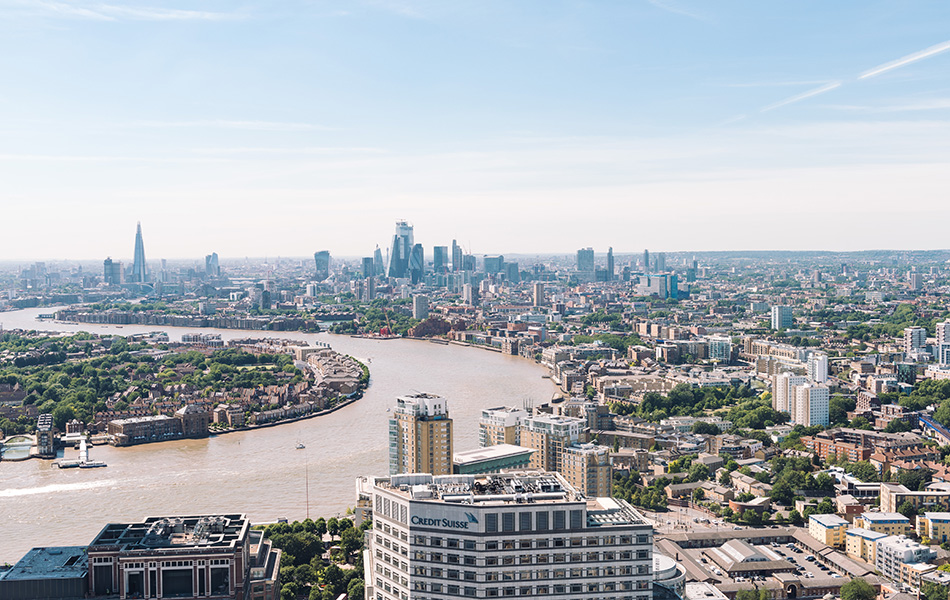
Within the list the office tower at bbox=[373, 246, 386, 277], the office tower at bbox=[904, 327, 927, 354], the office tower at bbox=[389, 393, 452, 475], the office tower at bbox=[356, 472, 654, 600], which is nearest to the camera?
the office tower at bbox=[356, 472, 654, 600]

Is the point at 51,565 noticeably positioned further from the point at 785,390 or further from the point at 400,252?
the point at 400,252

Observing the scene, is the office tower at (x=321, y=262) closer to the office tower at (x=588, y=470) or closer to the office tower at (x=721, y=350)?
the office tower at (x=721, y=350)

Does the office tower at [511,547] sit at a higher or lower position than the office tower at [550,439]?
higher

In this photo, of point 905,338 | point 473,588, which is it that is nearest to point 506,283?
point 905,338

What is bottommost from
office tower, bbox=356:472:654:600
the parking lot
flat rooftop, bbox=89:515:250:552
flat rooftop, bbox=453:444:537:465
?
the parking lot

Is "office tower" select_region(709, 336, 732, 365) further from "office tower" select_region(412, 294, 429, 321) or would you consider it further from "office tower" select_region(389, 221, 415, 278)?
"office tower" select_region(389, 221, 415, 278)

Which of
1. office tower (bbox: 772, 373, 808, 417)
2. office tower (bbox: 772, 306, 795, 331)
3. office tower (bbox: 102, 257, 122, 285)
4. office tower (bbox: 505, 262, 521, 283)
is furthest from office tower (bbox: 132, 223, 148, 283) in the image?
office tower (bbox: 772, 373, 808, 417)

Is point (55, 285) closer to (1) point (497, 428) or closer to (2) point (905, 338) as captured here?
(2) point (905, 338)

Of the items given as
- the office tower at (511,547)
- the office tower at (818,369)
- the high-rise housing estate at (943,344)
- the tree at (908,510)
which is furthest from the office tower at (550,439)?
the high-rise housing estate at (943,344)
